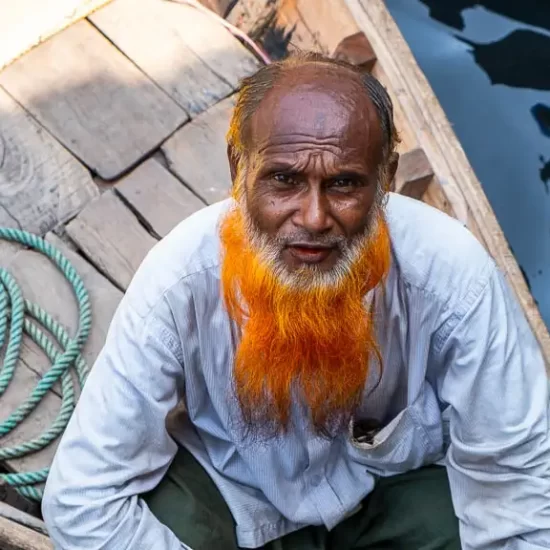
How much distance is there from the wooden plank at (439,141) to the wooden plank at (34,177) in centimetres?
85

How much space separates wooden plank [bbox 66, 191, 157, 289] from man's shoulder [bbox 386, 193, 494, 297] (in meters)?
0.93

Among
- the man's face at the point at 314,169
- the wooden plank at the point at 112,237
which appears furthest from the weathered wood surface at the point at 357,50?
the man's face at the point at 314,169

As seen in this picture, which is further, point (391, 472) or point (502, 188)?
point (502, 188)

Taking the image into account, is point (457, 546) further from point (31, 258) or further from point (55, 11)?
point (55, 11)

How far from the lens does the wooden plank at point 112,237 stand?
236 cm

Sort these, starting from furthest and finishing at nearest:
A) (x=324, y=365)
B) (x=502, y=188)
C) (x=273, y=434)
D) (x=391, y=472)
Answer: (x=502, y=188) → (x=391, y=472) → (x=273, y=434) → (x=324, y=365)

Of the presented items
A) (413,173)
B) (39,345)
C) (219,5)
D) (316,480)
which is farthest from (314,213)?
(219,5)

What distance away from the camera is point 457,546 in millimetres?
Result: 1746

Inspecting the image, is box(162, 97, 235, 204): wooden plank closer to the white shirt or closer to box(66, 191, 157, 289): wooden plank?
box(66, 191, 157, 289): wooden plank

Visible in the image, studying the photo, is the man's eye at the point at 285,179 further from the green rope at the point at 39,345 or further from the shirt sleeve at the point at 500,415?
the green rope at the point at 39,345

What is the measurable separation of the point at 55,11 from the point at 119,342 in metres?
1.50

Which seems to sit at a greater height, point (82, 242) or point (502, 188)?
point (82, 242)

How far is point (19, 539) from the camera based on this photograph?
5.65 feet

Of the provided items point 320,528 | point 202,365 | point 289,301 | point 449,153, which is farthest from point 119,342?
point 449,153
